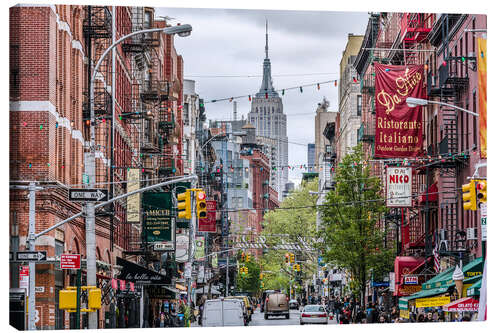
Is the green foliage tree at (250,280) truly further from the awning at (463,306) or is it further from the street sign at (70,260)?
the street sign at (70,260)

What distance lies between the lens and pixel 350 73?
101 m

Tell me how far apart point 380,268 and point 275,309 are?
1296 centimetres

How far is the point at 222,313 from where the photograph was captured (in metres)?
47.3

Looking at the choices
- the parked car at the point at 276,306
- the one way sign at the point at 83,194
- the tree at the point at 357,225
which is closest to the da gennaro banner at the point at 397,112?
the tree at the point at 357,225

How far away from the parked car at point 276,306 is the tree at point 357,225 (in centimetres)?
1044

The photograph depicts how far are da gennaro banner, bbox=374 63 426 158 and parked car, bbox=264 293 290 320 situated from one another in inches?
1095

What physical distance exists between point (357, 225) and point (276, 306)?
43.6ft

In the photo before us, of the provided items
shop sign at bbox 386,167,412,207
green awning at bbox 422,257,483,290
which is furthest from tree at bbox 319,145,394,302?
green awning at bbox 422,257,483,290

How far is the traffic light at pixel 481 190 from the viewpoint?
97.2ft

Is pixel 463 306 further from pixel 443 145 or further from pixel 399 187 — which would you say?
pixel 399 187

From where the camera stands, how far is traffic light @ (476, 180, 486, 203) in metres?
29.6

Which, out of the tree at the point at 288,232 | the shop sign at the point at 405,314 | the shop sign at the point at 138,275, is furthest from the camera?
the tree at the point at 288,232

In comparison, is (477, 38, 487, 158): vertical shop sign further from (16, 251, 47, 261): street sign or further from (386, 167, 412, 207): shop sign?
(16, 251, 47, 261): street sign

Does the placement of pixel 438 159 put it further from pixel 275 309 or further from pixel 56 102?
pixel 275 309
